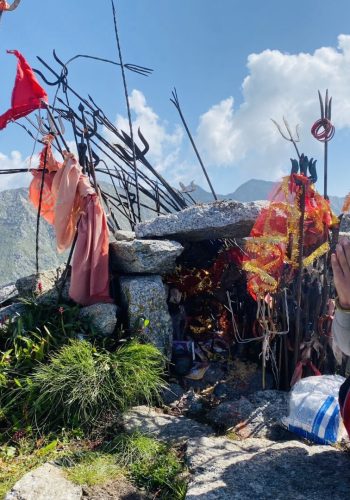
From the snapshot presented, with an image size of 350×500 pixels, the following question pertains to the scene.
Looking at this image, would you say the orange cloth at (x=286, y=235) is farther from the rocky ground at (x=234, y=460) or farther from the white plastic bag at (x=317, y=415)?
the rocky ground at (x=234, y=460)

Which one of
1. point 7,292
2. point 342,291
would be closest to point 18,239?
point 7,292

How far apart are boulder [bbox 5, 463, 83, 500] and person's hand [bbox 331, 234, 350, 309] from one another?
2.44 metres

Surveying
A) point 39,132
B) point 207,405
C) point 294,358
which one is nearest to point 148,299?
point 207,405

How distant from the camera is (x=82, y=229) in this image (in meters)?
5.83

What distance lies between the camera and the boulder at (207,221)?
6.01 metres

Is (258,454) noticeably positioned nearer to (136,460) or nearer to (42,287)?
(136,460)

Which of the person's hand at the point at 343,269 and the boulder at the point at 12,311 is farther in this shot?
the boulder at the point at 12,311

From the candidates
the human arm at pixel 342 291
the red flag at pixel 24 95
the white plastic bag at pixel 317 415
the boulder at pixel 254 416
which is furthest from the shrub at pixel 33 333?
the human arm at pixel 342 291

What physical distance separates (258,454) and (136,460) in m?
1.06

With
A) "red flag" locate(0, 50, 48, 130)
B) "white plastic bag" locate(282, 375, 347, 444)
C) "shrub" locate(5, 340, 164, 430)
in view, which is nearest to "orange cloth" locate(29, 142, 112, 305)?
"red flag" locate(0, 50, 48, 130)

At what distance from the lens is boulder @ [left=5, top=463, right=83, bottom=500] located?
A: 291cm

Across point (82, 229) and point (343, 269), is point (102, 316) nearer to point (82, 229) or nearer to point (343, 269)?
point (82, 229)

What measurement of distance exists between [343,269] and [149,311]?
3.48 metres

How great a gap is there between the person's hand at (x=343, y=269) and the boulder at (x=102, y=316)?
3434 mm
